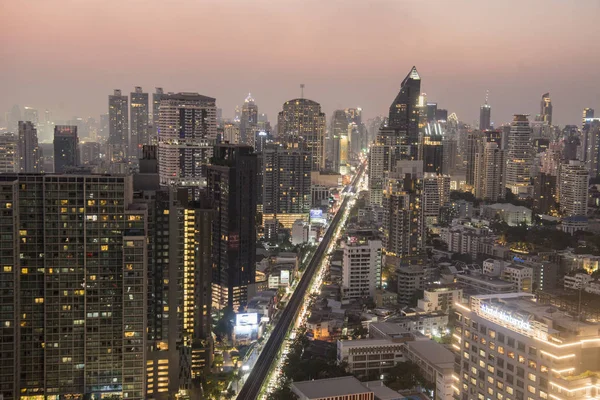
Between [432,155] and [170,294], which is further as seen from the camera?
[432,155]

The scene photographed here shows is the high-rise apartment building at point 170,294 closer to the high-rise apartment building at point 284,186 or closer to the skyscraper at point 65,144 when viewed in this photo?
the skyscraper at point 65,144

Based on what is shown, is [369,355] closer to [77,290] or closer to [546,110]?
[77,290]

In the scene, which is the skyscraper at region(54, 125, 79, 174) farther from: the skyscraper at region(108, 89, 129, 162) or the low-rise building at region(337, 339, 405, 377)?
the low-rise building at region(337, 339, 405, 377)

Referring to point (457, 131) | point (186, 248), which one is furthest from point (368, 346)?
point (457, 131)

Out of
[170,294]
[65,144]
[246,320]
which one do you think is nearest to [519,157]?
[65,144]

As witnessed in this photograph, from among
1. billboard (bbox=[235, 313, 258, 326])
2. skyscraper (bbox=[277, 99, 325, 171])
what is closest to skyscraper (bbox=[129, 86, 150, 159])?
skyscraper (bbox=[277, 99, 325, 171])

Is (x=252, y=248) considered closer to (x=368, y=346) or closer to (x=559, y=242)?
(x=368, y=346)
